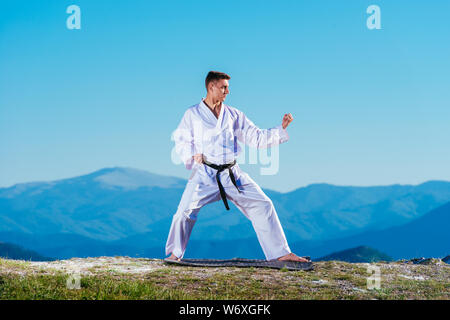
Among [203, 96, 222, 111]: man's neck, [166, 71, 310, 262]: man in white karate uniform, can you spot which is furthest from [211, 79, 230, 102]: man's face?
[203, 96, 222, 111]: man's neck

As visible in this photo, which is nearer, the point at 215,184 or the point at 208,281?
the point at 208,281

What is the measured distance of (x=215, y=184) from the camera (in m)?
9.34

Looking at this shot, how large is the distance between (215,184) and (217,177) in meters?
0.17

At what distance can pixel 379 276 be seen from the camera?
8.87 meters

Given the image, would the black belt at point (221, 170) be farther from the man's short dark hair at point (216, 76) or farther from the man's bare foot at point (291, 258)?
the man's short dark hair at point (216, 76)

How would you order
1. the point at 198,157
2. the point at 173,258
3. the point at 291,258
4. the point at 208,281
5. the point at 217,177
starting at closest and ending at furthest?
the point at 208,281
the point at 198,157
the point at 217,177
the point at 291,258
the point at 173,258

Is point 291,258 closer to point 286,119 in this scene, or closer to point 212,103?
point 286,119

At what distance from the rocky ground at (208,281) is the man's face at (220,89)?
2965 mm

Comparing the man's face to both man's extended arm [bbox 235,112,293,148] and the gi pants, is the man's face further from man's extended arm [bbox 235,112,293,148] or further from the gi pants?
the gi pants

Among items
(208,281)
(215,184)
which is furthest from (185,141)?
(208,281)
